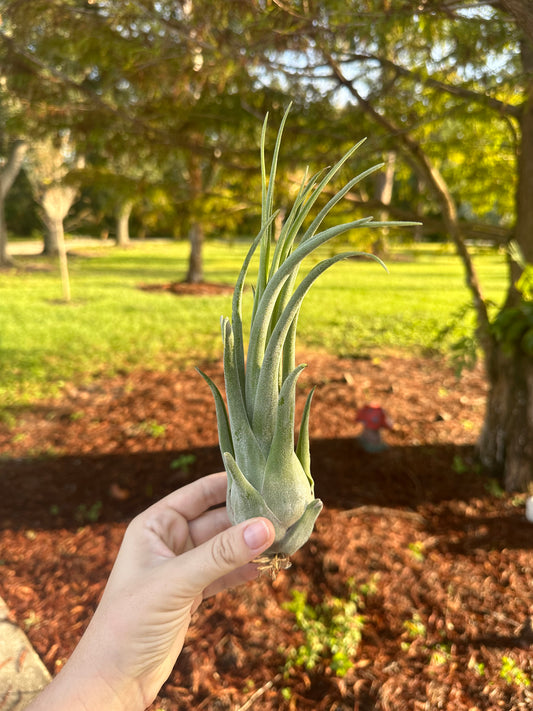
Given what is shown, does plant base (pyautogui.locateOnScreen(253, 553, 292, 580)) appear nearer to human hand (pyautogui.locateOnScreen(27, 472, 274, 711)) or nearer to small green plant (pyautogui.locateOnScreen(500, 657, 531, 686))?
human hand (pyautogui.locateOnScreen(27, 472, 274, 711))

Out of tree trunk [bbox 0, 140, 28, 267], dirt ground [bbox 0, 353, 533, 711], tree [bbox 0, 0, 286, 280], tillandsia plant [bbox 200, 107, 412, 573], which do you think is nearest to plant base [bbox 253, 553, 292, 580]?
tillandsia plant [bbox 200, 107, 412, 573]

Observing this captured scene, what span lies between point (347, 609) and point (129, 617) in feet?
5.32

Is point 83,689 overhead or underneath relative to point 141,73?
underneath

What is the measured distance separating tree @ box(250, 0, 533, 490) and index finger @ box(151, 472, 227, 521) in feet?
6.65

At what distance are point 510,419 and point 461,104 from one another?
2.22m

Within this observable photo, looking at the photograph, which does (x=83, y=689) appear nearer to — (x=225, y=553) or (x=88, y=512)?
(x=225, y=553)

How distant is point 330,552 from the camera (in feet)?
10.2

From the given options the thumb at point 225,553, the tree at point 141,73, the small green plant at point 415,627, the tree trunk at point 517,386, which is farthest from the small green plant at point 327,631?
the tree at point 141,73

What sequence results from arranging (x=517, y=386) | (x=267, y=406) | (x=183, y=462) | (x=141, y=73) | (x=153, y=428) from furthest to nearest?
(x=153, y=428), (x=183, y=462), (x=517, y=386), (x=141, y=73), (x=267, y=406)

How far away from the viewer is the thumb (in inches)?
48.6

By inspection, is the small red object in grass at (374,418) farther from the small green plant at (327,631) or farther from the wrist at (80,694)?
the wrist at (80,694)

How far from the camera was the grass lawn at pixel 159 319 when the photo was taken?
6852 millimetres

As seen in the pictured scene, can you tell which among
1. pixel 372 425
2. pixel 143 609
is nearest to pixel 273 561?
pixel 143 609

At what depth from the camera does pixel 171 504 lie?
182cm
